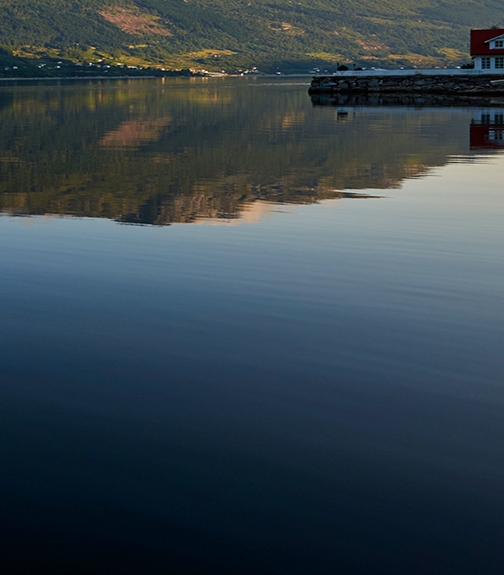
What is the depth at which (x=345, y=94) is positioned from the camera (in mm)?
121250

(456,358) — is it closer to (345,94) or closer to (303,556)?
(303,556)

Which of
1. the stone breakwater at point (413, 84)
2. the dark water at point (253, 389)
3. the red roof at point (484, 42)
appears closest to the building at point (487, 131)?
the dark water at point (253, 389)

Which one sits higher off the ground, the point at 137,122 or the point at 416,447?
the point at 137,122

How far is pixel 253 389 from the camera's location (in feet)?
31.5

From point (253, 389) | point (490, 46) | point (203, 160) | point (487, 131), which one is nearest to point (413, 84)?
point (490, 46)

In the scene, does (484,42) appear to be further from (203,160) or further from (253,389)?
(253,389)

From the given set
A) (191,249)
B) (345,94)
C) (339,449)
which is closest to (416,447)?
(339,449)

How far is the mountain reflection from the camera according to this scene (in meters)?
25.2

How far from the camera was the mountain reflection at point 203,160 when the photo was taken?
82.5ft

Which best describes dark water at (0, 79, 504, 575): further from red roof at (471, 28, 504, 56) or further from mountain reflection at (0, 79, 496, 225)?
red roof at (471, 28, 504, 56)

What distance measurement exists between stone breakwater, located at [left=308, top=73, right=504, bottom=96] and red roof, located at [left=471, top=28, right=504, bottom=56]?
4418mm

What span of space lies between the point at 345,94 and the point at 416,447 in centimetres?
11685

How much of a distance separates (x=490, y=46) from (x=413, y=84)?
10.1m

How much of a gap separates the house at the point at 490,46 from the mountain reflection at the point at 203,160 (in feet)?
155
